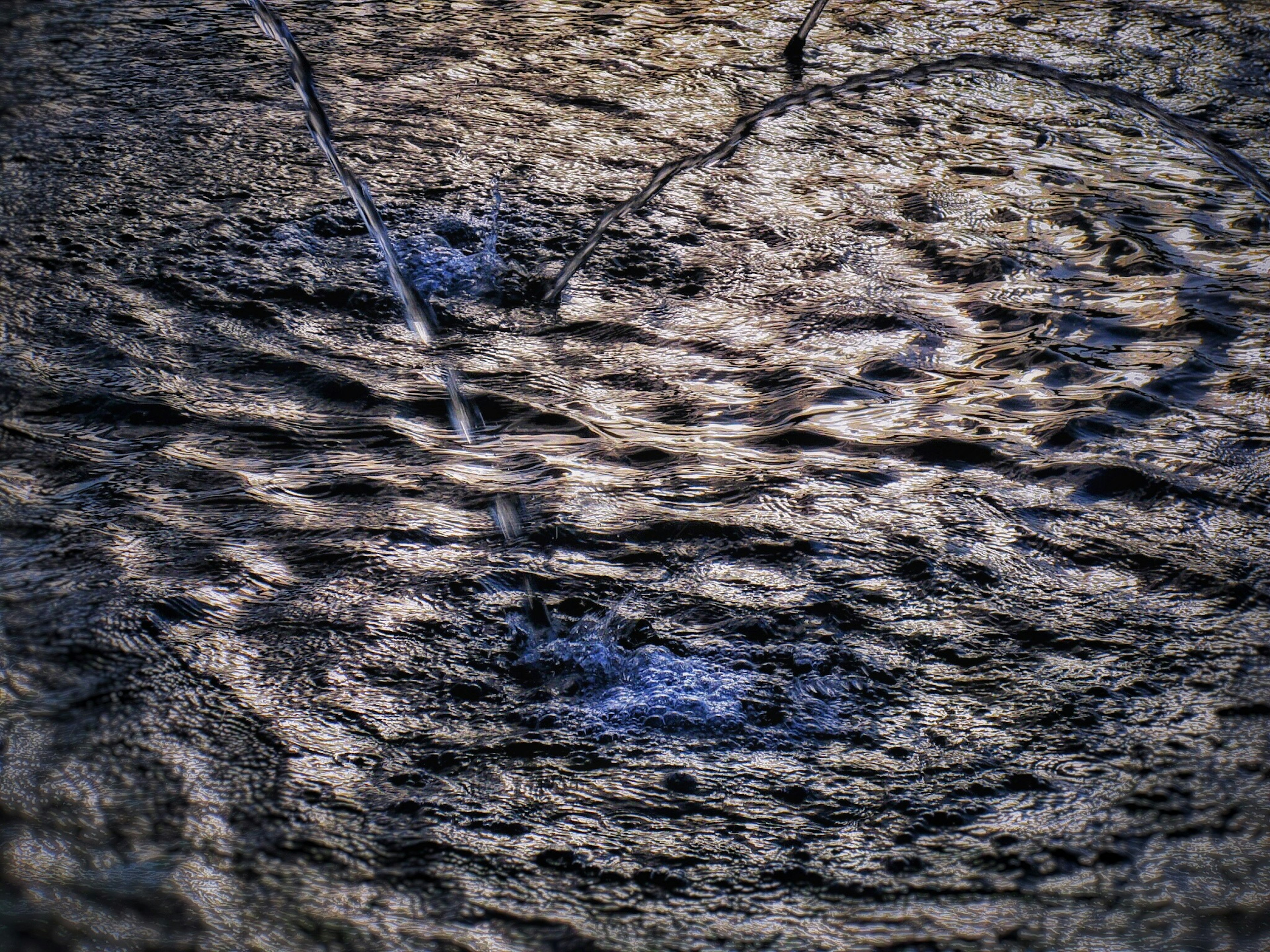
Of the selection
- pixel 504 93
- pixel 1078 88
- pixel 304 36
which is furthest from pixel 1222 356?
pixel 304 36

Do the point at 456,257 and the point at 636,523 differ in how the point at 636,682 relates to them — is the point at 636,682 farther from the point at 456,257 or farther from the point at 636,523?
the point at 456,257

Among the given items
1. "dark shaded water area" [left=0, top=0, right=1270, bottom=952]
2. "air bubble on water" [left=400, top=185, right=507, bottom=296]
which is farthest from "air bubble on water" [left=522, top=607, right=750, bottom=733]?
"air bubble on water" [left=400, top=185, right=507, bottom=296]

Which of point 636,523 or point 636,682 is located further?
point 636,523

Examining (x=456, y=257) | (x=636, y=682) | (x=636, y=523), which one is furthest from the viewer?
(x=456, y=257)

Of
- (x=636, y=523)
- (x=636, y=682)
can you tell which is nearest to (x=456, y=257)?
(x=636, y=523)

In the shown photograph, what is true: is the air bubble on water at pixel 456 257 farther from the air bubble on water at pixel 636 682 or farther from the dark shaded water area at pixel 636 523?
the air bubble on water at pixel 636 682

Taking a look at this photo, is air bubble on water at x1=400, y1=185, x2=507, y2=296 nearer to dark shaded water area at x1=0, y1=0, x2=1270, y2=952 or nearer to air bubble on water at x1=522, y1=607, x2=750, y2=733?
dark shaded water area at x1=0, y1=0, x2=1270, y2=952

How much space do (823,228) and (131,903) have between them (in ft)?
9.59

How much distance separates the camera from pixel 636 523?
271 cm

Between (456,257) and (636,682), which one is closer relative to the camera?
(636,682)

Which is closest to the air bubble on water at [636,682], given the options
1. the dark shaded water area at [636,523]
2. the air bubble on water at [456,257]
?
the dark shaded water area at [636,523]

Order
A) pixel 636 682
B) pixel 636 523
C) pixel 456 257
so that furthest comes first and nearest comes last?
1. pixel 456 257
2. pixel 636 523
3. pixel 636 682

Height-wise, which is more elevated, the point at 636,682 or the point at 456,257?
the point at 636,682

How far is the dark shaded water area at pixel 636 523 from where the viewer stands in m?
1.84
